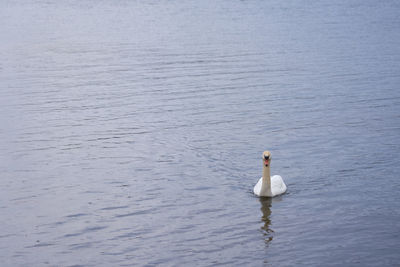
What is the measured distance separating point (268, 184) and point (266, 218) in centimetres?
138

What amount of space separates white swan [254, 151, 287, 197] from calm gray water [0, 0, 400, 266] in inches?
11.2

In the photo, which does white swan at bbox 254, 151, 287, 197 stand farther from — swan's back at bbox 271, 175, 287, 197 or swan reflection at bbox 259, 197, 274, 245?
swan reflection at bbox 259, 197, 274, 245

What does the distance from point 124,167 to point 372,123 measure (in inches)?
447

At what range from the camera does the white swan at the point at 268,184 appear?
1836 centimetres

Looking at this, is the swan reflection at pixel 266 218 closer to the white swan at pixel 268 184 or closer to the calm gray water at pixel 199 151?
the calm gray water at pixel 199 151

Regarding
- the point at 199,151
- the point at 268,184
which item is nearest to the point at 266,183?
the point at 268,184

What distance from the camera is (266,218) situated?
17.5 metres

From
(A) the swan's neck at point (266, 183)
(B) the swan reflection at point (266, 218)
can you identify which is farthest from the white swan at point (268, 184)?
(B) the swan reflection at point (266, 218)

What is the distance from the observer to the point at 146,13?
2886 inches

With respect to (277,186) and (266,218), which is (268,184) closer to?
(277,186)

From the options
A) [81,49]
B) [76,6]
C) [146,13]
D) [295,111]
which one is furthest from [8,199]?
[76,6]

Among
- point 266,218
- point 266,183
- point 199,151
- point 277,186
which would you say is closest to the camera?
point 266,218

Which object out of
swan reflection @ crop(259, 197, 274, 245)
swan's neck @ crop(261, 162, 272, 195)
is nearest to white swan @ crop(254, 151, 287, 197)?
swan's neck @ crop(261, 162, 272, 195)

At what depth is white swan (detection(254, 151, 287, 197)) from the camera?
18359 mm
